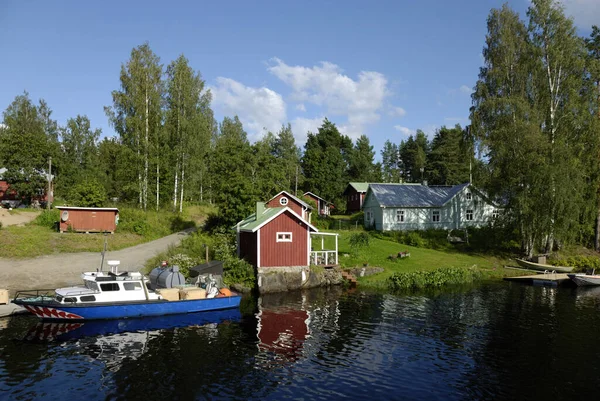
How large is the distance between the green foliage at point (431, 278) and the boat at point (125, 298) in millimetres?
14214

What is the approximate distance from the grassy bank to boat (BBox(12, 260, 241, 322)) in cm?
1203

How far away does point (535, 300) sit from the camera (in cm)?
3012

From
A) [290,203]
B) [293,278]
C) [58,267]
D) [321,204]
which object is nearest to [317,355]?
[293,278]

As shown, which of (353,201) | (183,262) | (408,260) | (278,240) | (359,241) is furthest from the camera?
(353,201)

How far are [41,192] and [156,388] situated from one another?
58141 millimetres

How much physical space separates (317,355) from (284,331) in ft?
12.2

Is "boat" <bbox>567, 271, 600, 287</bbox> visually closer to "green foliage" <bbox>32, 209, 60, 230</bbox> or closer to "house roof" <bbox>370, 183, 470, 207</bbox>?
"house roof" <bbox>370, 183, 470, 207</bbox>

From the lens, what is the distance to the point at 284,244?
3312 centimetres

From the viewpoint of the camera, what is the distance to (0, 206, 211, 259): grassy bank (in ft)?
119

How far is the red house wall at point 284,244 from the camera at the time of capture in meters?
32.5

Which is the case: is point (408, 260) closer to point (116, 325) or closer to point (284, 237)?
point (284, 237)

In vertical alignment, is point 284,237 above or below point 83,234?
below

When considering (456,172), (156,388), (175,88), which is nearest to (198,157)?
(175,88)

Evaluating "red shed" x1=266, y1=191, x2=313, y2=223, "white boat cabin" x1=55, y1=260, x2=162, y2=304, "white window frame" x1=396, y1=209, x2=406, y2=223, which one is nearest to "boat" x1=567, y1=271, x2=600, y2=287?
"white window frame" x1=396, y1=209, x2=406, y2=223
